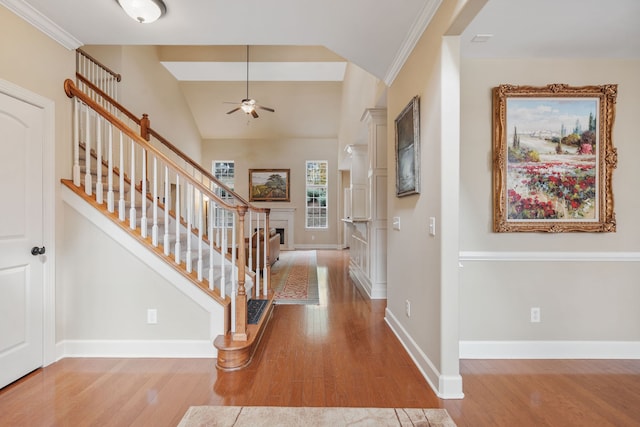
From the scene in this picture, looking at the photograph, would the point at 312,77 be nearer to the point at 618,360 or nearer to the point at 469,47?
the point at 469,47

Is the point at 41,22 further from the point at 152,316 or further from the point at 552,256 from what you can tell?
the point at 552,256

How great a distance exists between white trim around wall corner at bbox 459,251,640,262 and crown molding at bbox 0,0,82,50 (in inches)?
146

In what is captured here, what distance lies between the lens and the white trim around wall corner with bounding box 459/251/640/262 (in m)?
2.55

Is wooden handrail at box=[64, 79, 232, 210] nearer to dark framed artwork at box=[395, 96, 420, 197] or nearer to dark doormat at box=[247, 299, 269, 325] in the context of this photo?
dark doormat at box=[247, 299, 269, 325]

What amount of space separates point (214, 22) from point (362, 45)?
124cm

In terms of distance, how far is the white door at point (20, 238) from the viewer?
2.12 meters

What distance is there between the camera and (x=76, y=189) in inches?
101

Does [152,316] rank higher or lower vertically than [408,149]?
lower

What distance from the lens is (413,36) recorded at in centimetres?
239

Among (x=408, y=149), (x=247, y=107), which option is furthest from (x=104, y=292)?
(x=247, y=107)

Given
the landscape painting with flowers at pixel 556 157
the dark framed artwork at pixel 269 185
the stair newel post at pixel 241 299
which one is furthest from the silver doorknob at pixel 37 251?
the dark framed artwork at pixel 269 185

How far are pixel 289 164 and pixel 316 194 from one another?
1352 millimetres

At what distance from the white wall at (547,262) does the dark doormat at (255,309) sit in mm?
1853

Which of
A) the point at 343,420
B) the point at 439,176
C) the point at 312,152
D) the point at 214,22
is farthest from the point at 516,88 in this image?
the point at 312,152
